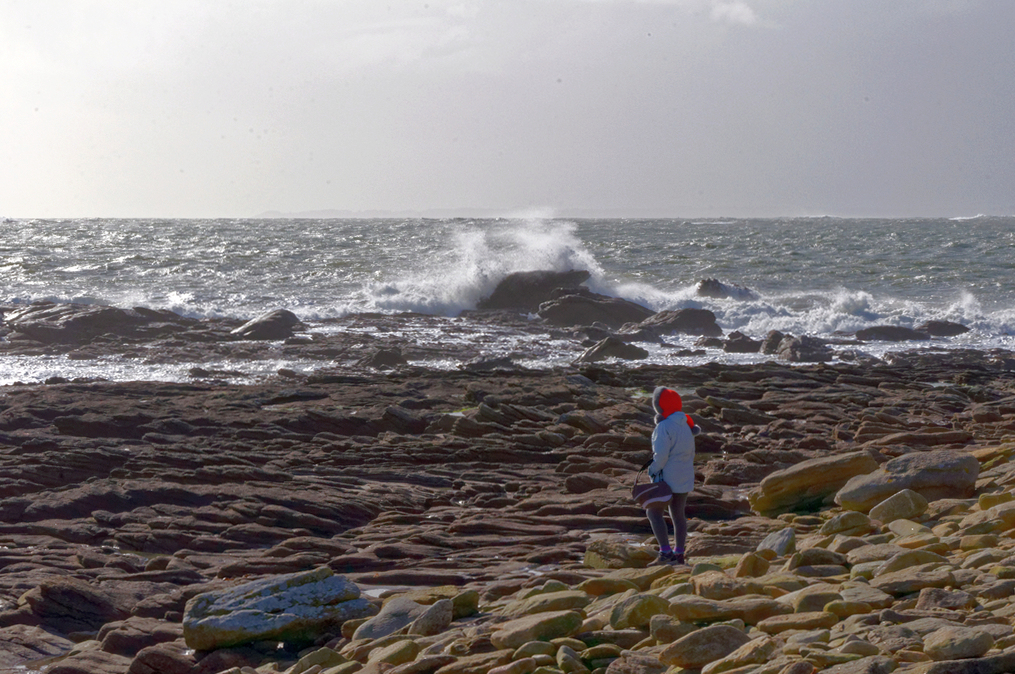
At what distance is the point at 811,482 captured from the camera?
815cm

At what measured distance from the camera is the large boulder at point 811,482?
809cm

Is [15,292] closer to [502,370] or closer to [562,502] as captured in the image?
[502,370]

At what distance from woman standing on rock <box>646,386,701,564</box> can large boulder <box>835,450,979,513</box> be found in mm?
1499

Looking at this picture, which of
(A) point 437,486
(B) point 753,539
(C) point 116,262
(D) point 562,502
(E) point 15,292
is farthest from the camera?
(C) point 116,262

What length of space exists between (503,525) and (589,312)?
18801 mm

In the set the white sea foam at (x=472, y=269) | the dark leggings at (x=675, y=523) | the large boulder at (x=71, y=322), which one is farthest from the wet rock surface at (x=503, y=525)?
the white sea foam at (x=472, y=269)

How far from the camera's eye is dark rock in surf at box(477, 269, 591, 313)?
1174 inches

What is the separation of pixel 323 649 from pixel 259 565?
2062 mm

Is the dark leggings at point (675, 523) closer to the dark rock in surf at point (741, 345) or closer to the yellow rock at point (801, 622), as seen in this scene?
the yellow rock at point (801, 622)

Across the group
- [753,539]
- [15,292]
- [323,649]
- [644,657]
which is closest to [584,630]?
[644,657]

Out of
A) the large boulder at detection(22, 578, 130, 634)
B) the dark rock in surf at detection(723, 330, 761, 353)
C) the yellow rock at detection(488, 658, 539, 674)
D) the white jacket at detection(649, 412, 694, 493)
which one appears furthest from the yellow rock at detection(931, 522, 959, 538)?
the dark rock in surf at detection(723, 330, 761, 353)

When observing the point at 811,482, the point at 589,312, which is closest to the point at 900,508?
the point at 811,482

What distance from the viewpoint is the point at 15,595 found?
21.4 ft

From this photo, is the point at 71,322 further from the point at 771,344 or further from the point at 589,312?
the point at 771,344
